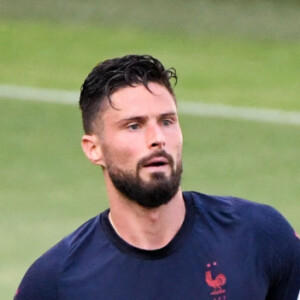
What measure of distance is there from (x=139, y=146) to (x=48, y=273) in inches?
22.2

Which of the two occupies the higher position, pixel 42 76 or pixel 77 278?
pixel 42 76

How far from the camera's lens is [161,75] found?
4.73m

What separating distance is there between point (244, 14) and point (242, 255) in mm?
11691

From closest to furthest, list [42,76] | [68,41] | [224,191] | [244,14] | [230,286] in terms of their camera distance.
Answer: [230,286] → [224,191] → [42,76] → [68,41] → [244,14]

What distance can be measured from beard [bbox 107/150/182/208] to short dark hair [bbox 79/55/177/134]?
0.25 metres

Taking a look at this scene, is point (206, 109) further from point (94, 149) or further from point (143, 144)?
point (143, 144)

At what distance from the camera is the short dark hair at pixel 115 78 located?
4699 mm

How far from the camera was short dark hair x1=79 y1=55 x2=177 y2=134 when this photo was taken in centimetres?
470

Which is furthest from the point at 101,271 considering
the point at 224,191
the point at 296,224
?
the point at 224,191

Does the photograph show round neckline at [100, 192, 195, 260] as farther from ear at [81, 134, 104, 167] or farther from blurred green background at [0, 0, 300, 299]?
blurred green background at [0, 0, 300, 299]

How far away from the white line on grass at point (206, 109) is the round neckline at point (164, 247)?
7.87 m

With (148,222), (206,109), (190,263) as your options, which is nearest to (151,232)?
(148,222)

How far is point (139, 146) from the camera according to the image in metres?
4.56

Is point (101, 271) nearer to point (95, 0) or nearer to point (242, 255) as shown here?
point (242, 255)
